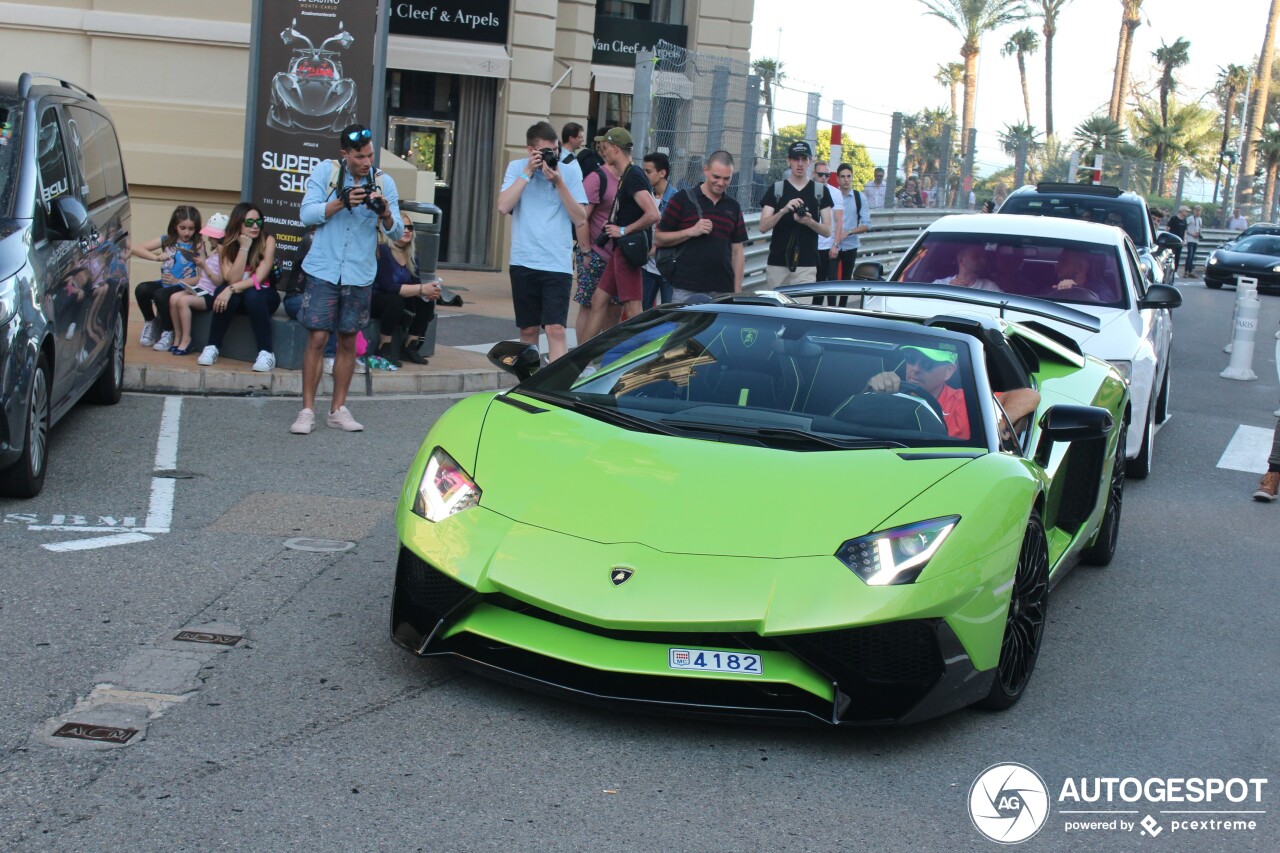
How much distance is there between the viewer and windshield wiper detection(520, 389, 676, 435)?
202 inches

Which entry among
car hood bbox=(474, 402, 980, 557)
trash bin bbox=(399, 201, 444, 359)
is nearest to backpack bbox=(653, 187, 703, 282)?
trash bin bbox=(399, 201, 444, 359)

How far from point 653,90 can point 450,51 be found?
5.66m

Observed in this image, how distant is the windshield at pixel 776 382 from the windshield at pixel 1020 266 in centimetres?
497

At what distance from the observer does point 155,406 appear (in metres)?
9.69

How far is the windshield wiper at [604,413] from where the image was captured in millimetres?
5129

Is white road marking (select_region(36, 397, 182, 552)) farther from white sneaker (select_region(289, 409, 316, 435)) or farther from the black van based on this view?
white sneaker (select_region(289, 409, 316, 435))

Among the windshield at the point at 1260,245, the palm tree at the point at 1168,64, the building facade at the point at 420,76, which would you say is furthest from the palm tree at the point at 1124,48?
the building facade at the point at 420,76

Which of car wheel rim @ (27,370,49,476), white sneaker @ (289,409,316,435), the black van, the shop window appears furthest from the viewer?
the shop window

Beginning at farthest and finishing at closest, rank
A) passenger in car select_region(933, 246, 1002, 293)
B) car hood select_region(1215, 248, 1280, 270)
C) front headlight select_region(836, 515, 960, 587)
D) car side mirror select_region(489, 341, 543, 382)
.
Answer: car hood select_region(1215, 248, 1280, 270)
passenger in car select_region(933, 246, 1002, 293)
car side mirror select_region(489, 341, 543, 382)
front headlight select_region(836, 515, 960, 587)

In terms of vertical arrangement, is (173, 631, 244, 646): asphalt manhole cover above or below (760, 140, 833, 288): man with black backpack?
below

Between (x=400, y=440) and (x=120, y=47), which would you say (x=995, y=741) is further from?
(x=120, y=47)
